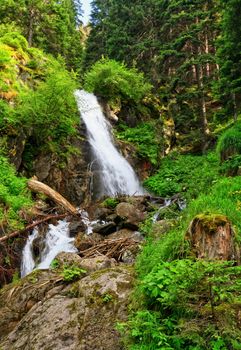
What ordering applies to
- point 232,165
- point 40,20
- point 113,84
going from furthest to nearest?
point 40,20 < point 113,84 < point 232,165

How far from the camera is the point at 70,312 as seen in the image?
5.14 m

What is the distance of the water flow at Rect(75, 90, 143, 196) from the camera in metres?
16.4

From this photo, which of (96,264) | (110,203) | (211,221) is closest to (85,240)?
(96,264)

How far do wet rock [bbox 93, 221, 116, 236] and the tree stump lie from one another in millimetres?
5816

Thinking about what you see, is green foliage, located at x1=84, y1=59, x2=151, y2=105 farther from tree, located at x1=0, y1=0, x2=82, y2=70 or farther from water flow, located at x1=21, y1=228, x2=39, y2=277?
water flow, located at x1=21, y1=228, x2=39, y2=277

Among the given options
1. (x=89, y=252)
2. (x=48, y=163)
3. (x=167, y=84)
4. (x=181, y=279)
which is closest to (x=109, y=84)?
(x=167, y=84)

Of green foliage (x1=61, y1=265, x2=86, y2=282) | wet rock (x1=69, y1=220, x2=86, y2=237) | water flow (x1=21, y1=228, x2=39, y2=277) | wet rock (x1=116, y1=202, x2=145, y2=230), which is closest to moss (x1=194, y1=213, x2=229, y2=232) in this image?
green foliage (x1=61, y1=265, x2=86, y2=282)

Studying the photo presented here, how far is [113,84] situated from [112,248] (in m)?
15.1

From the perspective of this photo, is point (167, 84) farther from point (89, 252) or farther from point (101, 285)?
point (101, 285)

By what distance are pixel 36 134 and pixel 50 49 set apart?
16604 millimetres

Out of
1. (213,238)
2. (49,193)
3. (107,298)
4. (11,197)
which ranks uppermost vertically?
(11,197)

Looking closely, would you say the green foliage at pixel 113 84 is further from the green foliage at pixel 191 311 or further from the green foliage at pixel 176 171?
the green foliage at pixel 191 311

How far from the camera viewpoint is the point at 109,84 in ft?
70.9

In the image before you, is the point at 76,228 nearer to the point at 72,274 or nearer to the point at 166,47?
the point at 72,274
